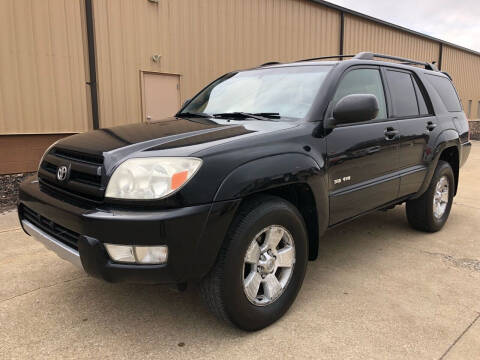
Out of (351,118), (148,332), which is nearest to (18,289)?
(148,332)

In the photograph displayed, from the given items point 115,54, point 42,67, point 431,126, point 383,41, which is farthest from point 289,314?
point 383,41

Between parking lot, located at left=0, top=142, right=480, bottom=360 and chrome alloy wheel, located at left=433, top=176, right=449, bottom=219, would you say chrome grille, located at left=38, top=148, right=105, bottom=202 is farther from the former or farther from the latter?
chrome alloy wheel, located at left=433, top=176, right=449, bottom=219

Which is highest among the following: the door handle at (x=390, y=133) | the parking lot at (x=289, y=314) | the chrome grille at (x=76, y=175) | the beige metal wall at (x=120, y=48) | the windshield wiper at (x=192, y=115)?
the beige metal wall at (x=120, y=48)

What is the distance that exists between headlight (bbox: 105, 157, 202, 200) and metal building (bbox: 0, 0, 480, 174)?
195 inches

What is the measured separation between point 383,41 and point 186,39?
8.97 m

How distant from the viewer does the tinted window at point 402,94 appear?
3734mm

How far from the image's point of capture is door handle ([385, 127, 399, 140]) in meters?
3.44

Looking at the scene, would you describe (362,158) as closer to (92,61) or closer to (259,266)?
(259,266)

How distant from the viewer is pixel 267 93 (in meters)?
3.24

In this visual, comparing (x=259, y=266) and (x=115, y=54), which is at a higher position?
(x=115, y=54)

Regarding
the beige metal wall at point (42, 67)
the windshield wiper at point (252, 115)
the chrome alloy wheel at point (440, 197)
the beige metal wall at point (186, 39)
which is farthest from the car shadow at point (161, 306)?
the beige metal wall at point (186, 39)

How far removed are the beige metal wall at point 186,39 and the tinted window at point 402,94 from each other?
16.7 feet

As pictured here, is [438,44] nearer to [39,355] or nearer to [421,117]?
[421,117]

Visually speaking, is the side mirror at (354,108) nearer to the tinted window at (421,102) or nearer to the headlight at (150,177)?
the headlight at (150,177)
